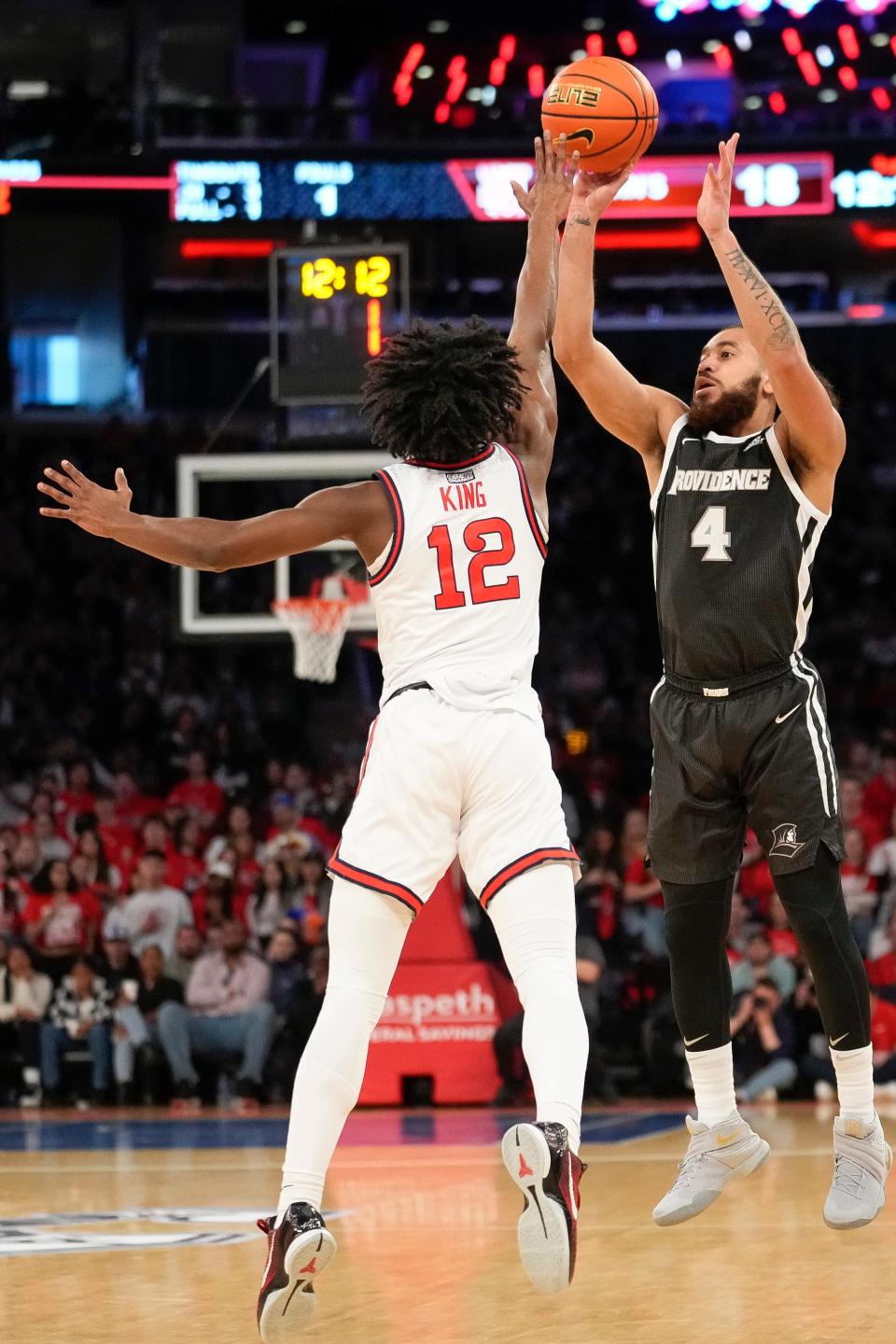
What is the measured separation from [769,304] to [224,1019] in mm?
8477

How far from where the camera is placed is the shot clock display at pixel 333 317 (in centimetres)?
1177

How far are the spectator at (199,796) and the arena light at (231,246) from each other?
4592 millimetres

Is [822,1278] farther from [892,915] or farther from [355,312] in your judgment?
[355,312]

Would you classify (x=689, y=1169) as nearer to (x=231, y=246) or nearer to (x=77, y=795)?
(x=77, y=795)

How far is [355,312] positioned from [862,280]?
37.0ft

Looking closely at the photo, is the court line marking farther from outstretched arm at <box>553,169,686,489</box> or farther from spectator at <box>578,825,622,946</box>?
outstretched arm at <box>553,169,686,489</box>

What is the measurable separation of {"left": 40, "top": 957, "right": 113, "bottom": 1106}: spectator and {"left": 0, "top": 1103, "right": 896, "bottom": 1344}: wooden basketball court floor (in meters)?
2.52

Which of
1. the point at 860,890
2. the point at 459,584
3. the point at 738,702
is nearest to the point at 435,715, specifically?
the point at 459,584

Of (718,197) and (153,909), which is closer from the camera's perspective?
(718,197)

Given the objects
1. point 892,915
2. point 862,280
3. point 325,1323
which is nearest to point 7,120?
point 862,280

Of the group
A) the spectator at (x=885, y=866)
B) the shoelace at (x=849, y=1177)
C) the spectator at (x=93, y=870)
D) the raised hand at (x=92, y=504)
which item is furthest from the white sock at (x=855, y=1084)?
the spectator at (x=93, y=870)

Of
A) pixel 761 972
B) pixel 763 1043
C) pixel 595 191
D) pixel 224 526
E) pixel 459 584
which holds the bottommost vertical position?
pixel 763 1043

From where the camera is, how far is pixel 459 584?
4734 millimetres

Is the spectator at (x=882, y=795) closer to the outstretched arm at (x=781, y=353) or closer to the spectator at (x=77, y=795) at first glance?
the spectator at (x=77, y=795)
